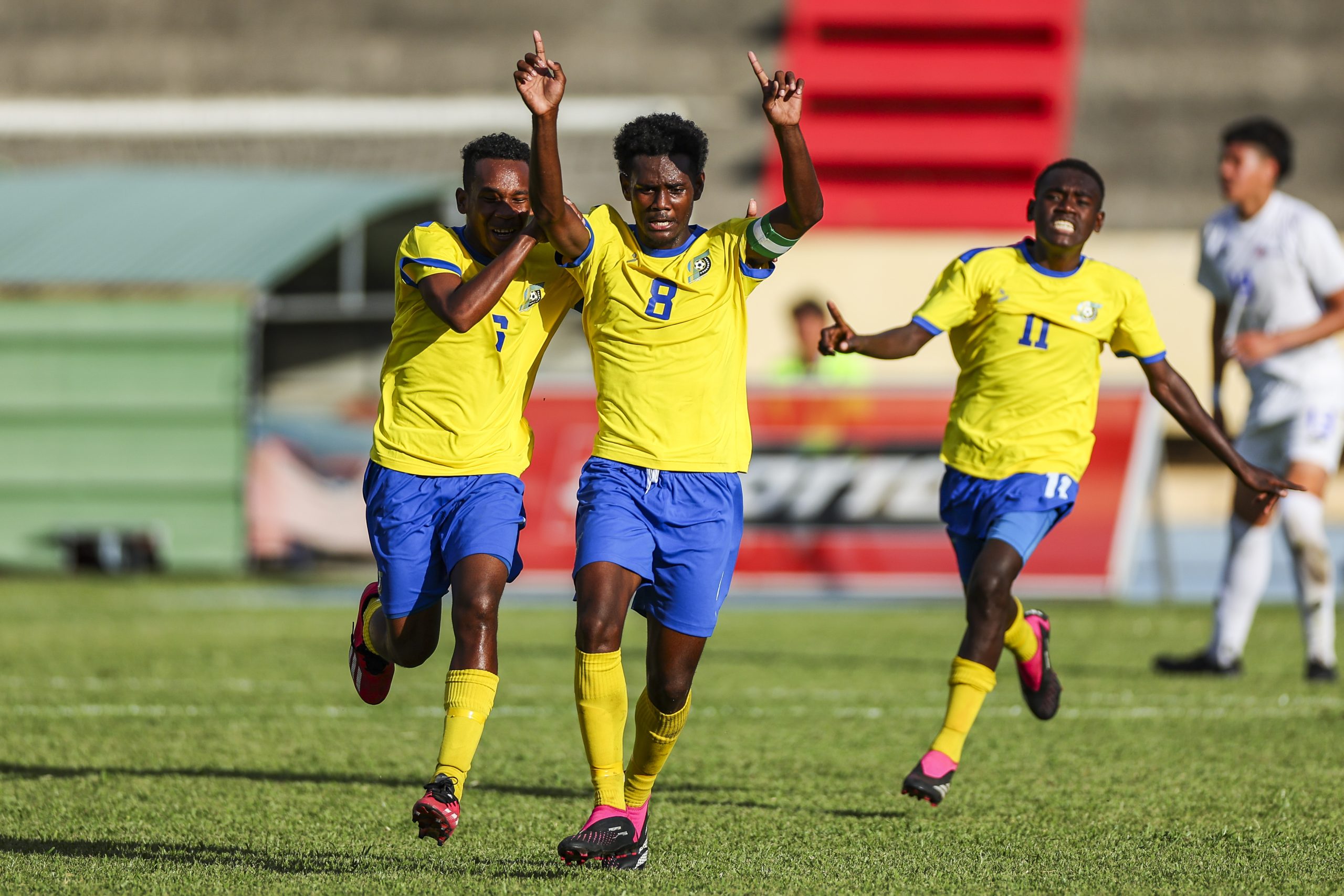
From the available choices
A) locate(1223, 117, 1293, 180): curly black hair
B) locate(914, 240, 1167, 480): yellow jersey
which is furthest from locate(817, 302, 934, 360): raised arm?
locate(1223, 117, 1293, 180): curly black hair

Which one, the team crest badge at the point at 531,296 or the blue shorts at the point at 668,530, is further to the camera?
the team crest badge at the point at 531,296

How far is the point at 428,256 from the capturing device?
484 cm

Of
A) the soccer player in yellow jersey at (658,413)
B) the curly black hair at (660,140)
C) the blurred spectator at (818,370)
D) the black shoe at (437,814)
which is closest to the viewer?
the black shoe at (437,814)

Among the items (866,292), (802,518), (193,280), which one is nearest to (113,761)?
(802,518)

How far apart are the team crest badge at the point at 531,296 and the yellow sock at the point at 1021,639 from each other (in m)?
2.07

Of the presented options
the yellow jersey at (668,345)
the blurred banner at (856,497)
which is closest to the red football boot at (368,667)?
the yellow jersey at (668,345)

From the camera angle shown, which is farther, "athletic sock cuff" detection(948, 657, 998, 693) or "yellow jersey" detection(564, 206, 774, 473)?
"athletic sock cuff" detection(948, 657, 998, 693)

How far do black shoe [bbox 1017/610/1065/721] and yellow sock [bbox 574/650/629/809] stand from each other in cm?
200

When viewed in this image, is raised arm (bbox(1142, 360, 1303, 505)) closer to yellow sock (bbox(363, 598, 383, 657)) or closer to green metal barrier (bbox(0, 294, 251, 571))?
yellow sock (bbox(363, 598, 383, 657))

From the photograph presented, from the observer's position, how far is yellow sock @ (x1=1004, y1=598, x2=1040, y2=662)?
19.4 feet

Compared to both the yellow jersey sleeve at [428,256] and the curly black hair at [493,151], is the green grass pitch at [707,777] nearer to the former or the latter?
the yellow jersey sleeve at [428,256]

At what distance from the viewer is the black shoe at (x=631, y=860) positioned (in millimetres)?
4363

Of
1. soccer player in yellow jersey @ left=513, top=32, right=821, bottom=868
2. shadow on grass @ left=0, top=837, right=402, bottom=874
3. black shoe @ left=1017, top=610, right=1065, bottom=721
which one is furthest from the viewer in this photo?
black shoe @ left=1017, top=610, right=1065, bottom=721

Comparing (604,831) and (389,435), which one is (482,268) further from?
(604,831)
